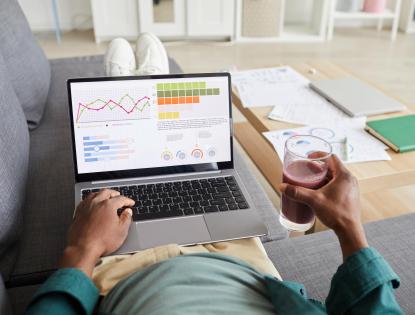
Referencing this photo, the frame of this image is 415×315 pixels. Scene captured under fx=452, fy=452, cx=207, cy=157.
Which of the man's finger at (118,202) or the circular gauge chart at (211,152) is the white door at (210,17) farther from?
the man's finger at (118,202)

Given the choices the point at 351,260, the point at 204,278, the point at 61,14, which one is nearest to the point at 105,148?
the point at 204,278

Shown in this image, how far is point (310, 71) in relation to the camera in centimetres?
195

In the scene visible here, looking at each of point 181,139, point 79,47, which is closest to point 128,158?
point 181,139

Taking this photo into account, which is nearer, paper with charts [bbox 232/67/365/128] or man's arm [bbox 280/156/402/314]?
man's arm [bbox 280/156/402/314]

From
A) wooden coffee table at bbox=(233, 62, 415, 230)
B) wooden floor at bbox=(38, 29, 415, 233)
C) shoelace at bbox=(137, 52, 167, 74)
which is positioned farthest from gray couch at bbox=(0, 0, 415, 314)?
wooden floor at bbox=(38, 29, 415, 233)

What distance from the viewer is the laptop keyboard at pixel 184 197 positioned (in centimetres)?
103

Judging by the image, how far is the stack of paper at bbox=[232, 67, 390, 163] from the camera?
4.42ft

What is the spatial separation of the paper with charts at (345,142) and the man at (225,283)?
1.60ft

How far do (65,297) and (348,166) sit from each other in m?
0.85

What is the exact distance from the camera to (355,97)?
5.35 ft

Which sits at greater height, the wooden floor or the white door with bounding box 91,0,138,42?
the white door with bounding box 91,0,138,42

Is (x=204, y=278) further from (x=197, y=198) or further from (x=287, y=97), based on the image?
(x=287, y=97)

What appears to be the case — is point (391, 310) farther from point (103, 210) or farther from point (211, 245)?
point (103, 210)

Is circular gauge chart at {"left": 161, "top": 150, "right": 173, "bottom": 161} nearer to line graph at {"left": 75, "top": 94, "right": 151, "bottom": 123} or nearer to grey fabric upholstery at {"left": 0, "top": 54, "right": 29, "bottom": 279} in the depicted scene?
line graph at {"left": 75, "top": 94, "right": 151, "bottom": 123}
